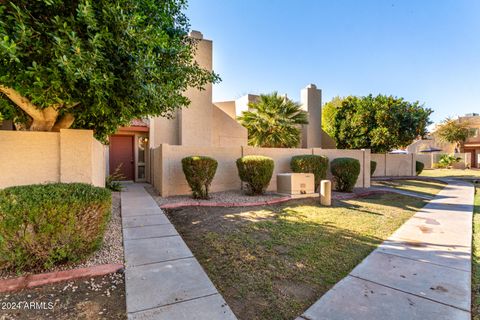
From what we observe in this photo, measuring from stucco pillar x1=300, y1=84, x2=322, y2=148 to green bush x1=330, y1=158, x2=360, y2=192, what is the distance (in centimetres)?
637

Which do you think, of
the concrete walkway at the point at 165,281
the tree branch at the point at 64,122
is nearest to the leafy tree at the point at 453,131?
the concrete walkway at the point at 165,281

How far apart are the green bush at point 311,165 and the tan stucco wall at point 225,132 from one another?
431cm

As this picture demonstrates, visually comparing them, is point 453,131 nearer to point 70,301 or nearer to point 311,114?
point 311,114

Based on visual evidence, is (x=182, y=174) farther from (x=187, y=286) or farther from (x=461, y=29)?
(x=461, y=29)

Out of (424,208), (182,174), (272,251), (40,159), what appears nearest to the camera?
(272,251)

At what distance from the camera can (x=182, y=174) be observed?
8711 millimetres

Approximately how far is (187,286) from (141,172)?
37.1 feet

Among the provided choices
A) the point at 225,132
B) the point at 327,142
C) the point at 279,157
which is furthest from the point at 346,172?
the point at 327,142

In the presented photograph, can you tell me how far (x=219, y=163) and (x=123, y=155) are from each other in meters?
6.19

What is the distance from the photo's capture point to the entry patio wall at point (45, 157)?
4164mm

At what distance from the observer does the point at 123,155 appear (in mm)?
12656

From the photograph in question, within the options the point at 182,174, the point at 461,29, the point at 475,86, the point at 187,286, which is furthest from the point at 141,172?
the point at 475,86

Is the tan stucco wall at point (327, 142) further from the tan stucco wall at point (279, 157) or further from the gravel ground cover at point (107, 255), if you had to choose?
the gravel ground cover at point (107, 255)

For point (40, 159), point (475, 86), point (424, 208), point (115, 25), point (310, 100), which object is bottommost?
point (424, 208)
